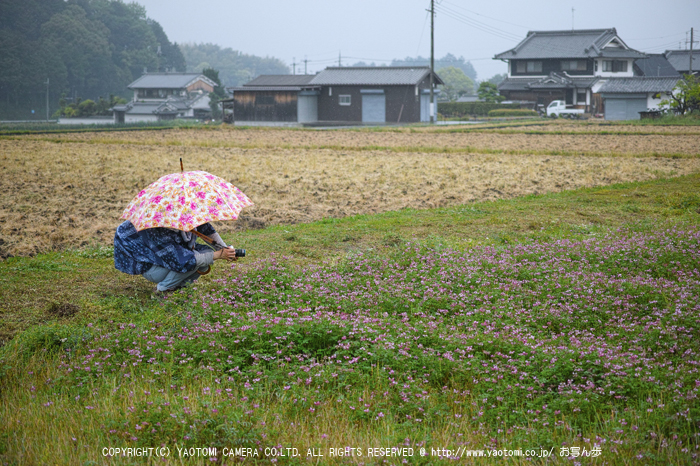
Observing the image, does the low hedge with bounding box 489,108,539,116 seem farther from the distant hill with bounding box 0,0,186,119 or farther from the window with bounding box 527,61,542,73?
the distant hill with bounding box 0,0,186,119

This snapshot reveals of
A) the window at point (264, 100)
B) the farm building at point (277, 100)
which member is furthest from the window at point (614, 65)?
the window at point (264, 100)

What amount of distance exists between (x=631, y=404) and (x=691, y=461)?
31.7 inches

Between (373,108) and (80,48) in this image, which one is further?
(80,48)

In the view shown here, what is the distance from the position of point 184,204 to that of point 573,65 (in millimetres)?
59482

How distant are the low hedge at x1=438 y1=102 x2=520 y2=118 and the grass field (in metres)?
51.1

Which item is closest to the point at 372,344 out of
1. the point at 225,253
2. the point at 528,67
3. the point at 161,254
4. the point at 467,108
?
the point at 225,253

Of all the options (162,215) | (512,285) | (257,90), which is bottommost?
(512,285)

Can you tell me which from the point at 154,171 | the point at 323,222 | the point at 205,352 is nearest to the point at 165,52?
the point at 154,171

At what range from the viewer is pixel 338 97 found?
52969 mm

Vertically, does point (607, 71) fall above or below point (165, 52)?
below

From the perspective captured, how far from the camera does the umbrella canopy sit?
19.8ft

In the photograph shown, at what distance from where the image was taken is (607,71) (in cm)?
5819

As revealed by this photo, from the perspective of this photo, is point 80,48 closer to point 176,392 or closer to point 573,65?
point 573,65

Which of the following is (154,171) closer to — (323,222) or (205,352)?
(323,222)
